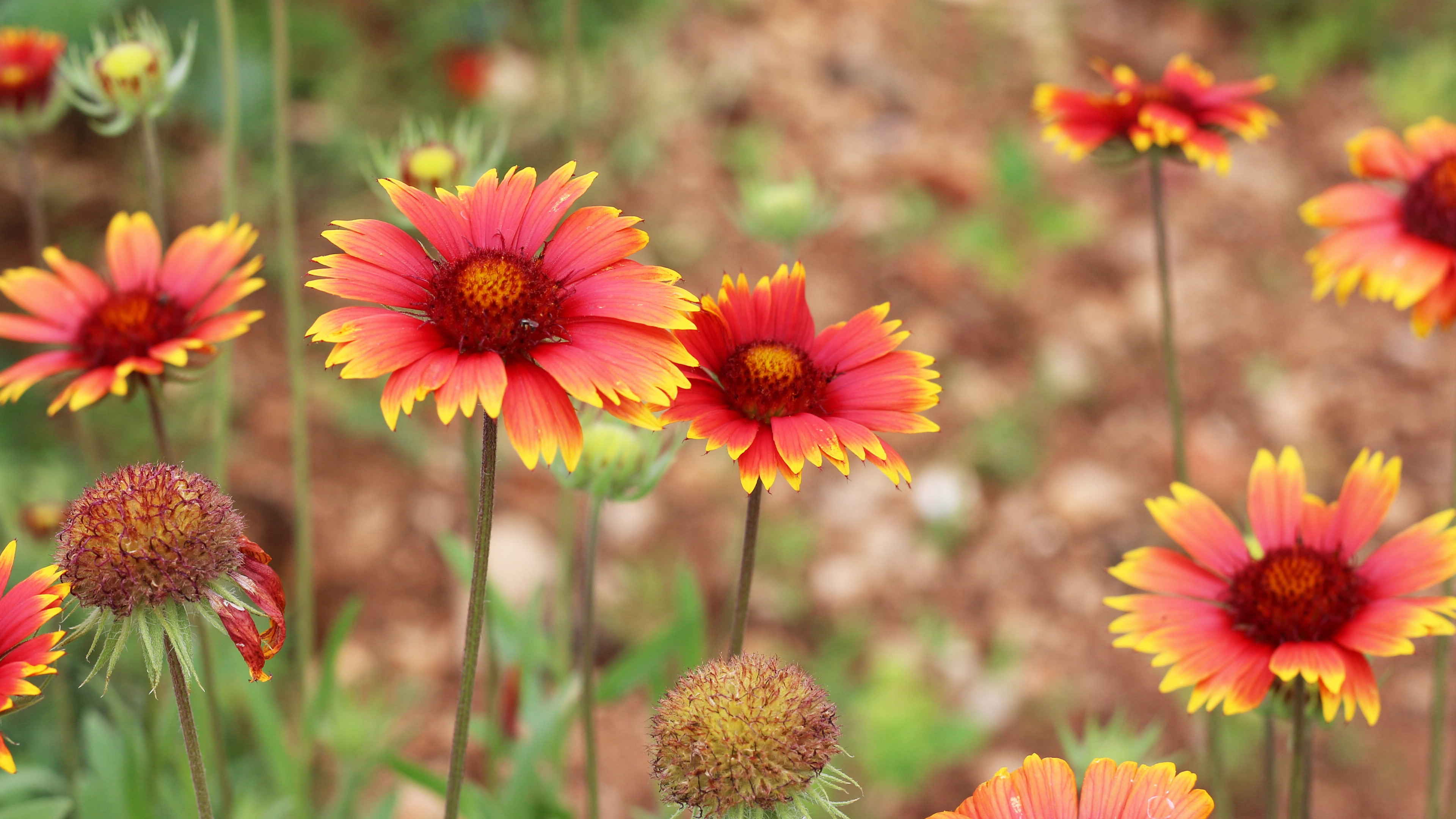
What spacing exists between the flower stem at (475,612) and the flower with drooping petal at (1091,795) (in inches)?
16.7

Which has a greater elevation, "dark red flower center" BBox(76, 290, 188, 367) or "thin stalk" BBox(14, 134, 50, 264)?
"thin stalk" BBox(14, 134, 50, 264)

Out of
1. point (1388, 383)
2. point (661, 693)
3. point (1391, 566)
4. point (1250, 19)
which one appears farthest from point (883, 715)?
point (1250, 19)

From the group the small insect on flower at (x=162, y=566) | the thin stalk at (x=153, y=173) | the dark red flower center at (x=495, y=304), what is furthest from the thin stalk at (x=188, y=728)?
the thin stalk at (x=153, y=173)

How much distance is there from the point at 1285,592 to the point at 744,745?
0.64 metres

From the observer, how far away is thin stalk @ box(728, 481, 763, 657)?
1.11 meters

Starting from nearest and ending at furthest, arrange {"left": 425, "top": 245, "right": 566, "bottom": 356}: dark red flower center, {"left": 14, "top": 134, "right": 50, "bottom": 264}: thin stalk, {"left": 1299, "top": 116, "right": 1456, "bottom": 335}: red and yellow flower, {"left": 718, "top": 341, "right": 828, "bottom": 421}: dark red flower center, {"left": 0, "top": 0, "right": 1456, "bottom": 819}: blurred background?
{"left": 425, "top": 245, "right": 566, "bottom": 356}: dark red flower center < {"left": 718, "top": 341, "right": 828, "bottom": 421}: dark red flower center < {"left": 1299, "top": 116, "right": 1456, "bottom": 335}: red and yellow flower < {"left": 14, "top": 134, "right": 50, "bottom": 264}: thin stalk < {"left": 0, "top": 0, "right": 1456, "bottom": 819}: blurred background

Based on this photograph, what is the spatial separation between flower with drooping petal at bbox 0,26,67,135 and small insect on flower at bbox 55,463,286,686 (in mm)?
1076

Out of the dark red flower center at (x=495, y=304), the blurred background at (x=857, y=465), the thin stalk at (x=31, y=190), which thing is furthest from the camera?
the blurred background at (x=857, y=465)

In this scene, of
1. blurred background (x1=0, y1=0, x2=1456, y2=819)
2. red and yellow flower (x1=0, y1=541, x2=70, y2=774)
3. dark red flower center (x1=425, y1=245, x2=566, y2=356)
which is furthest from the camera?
blurred background (x1=0, y1=0, x2=1456, y2=819)

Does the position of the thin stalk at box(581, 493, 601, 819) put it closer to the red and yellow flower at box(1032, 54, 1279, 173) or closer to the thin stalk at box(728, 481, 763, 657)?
the thin stalk at box(728, 481, 763, 657)

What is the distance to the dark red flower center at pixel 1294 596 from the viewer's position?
1.20 meters

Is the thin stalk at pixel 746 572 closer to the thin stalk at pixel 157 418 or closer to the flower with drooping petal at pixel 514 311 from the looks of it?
the flower with drooping petal at pixel 514 311

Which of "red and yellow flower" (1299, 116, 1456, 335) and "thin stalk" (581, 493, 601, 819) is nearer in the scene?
"thin stalk" (581, 493, 601, 819)

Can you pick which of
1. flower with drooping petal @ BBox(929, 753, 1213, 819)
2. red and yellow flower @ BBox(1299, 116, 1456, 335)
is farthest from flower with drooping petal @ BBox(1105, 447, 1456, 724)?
red and yellow flower @ BBox(1299, 116, 1456, 335)
